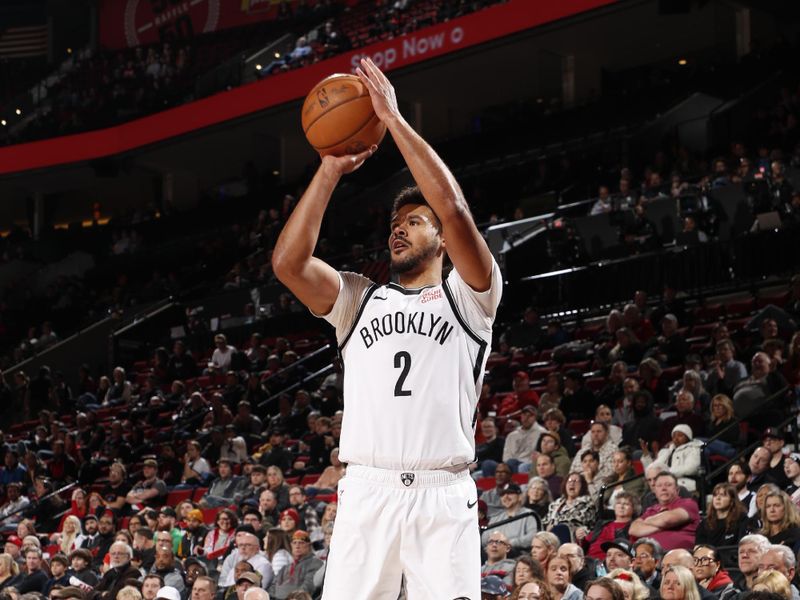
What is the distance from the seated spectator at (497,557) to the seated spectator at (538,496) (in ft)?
2.60

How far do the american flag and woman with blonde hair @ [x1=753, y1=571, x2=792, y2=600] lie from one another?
105ft

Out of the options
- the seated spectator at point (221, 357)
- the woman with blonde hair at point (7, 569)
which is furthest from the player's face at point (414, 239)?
the seated spectator at point (221, 357)

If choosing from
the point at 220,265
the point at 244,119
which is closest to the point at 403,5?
the point at 244,119

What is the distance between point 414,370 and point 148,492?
11.3 metres

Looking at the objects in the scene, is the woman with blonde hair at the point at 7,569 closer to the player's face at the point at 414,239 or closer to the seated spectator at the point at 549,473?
the seated spectator at the point at 549,473

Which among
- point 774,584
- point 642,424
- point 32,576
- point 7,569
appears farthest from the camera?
point 7,569

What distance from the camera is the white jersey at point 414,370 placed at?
4.13m

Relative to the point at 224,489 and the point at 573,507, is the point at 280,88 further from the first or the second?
the point at 573,507

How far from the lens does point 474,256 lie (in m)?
4.07

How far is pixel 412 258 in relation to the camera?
14.2 ft

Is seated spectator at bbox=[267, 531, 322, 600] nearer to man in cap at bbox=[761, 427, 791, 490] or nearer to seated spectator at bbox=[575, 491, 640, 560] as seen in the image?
seated spectator at bbox=[575, 491, 640, 560]

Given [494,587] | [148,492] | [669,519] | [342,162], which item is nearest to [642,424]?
[669,519]

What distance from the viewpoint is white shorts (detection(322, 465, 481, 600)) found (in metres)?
4.03

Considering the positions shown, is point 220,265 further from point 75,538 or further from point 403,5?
point 75,538
